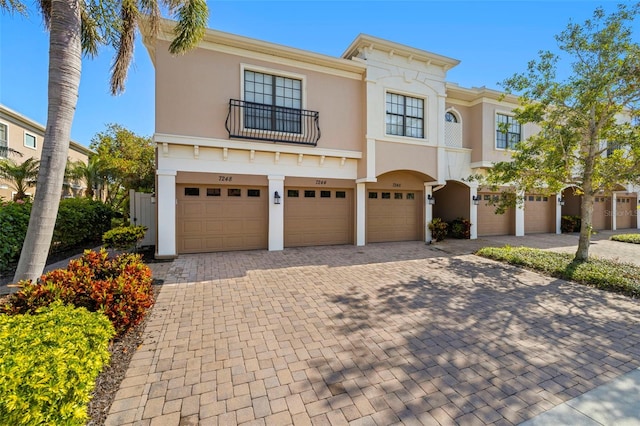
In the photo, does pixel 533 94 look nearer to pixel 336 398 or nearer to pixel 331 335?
pixel 331 335

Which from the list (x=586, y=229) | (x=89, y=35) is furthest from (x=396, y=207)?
(x=89, y=35)

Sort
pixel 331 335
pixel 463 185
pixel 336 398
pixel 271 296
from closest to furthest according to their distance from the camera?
pixel 336 398 → pixel 331 335 → pixel 271 296 → pixel 463 185

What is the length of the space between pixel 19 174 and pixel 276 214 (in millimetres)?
13283

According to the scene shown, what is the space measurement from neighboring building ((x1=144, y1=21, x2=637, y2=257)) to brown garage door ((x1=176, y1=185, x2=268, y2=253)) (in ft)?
0.11

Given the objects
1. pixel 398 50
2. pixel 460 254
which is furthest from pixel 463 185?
pixel 398 50

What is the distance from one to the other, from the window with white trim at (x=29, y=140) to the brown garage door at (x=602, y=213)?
116 ft

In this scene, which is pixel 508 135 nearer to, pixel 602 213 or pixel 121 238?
pixel 602 213

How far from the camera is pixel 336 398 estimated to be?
9.27 ft

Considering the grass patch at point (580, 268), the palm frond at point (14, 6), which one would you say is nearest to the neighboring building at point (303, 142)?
the palm frond at point (14, 6)

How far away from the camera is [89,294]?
12.2ft

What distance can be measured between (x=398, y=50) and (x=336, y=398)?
1165 cm

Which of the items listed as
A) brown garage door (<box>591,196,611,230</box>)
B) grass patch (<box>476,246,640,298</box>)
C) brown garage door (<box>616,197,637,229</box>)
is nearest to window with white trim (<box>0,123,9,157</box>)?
grass patch (<box>476,246,640,298</box>)

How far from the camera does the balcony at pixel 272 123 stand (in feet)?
30.4

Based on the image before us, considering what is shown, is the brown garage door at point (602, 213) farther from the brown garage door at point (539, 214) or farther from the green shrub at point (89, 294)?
the green shrub at point (89, 294)
